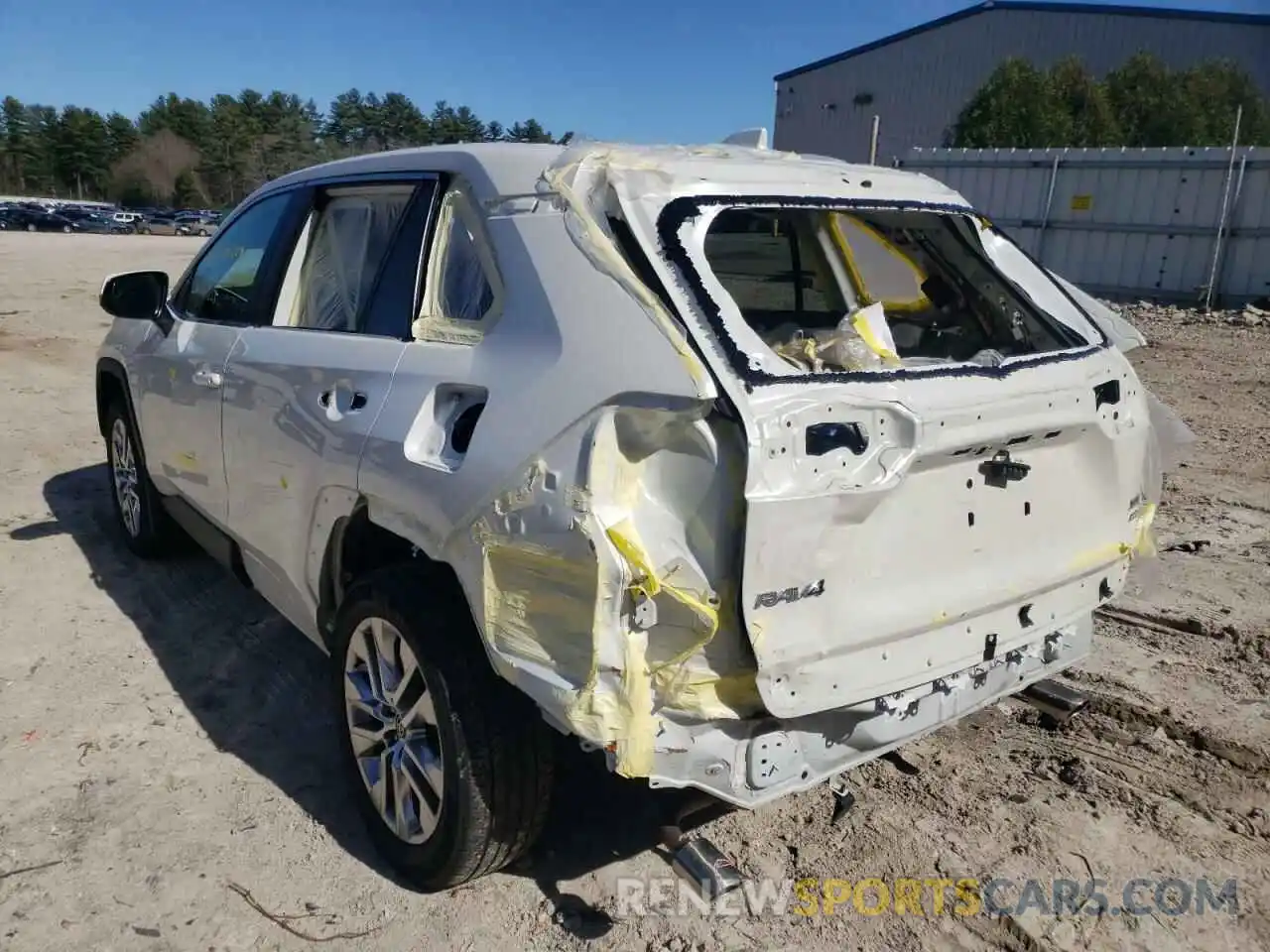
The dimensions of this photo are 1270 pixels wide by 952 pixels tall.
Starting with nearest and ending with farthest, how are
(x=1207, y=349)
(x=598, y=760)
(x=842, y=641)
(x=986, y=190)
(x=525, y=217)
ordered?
(x=842, y=641) → (x=525, y=217) → (x=598, y=760) → (x=1207, y=349) → (x=986, y=190)

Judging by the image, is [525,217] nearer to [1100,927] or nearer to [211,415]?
[211,415]

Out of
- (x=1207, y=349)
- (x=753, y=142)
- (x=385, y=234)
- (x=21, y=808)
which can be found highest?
(x=753, y=142)

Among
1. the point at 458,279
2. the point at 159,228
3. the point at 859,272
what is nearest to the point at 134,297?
the point at 458,279

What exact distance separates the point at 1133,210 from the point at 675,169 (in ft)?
52.9

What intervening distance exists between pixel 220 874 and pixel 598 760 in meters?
1.17

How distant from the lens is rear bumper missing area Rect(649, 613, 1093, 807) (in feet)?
6.85

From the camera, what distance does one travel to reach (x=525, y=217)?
2.41 metres

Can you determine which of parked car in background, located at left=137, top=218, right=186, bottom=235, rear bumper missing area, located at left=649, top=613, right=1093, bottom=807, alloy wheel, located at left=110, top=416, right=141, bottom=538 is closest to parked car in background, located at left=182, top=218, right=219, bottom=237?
parked car in background, located at left=137, top=218, right=186, bottom=235

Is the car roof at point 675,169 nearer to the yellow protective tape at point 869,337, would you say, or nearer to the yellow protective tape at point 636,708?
the yellow protective tape at point 869,337

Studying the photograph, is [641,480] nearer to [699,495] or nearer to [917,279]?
[699,495]

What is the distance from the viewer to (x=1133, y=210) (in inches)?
630

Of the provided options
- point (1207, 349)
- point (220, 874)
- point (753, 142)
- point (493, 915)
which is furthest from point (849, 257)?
point (1207, 349)

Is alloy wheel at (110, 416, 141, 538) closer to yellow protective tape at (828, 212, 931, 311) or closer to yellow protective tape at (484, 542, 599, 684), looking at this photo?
yellow protective tape at (484, 542, 599, 684)

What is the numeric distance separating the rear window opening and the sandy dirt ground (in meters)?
0.99
